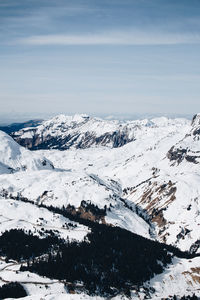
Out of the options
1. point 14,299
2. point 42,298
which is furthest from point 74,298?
point 14,299

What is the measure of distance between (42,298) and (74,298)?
65.0 ft

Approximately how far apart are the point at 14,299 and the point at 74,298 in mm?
36835

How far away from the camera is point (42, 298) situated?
195625mm

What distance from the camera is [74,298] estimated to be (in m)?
198

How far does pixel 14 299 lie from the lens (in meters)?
194

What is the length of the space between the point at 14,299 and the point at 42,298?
17038 millimetres

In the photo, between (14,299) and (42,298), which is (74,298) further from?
(14,299)
